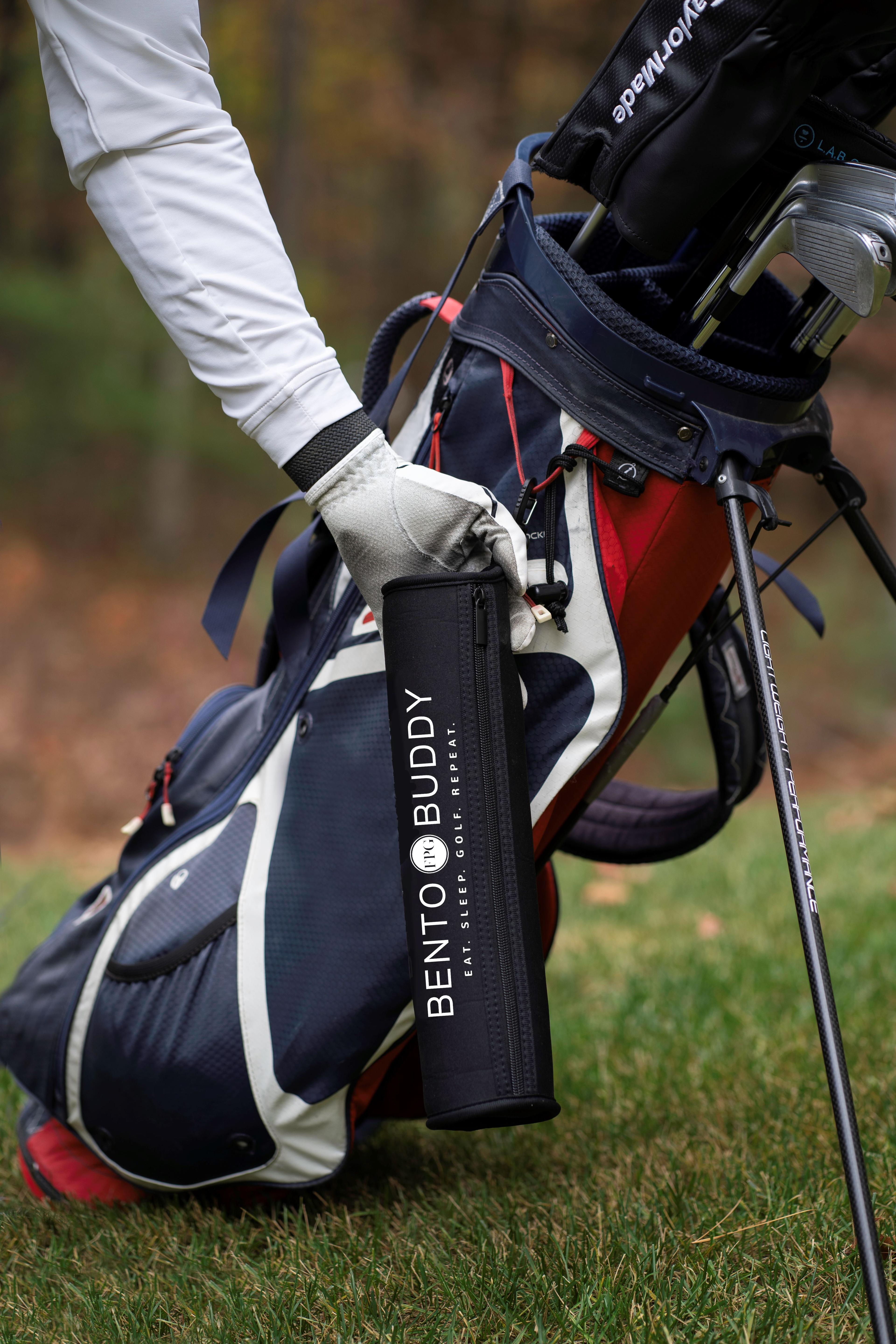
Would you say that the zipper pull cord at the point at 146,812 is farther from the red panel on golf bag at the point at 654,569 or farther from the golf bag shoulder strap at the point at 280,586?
the red panel on golf bag at the point at 654,569

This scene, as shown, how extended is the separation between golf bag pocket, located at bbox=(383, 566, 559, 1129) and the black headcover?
552 millimetres

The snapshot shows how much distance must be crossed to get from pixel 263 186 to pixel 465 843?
12.7 meters

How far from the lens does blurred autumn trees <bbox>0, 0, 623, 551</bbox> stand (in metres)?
12.9

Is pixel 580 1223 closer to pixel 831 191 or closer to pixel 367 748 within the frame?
pixel 367 748

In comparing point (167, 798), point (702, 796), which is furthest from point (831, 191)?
point (167, 798)

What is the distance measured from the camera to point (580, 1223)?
1.74 m

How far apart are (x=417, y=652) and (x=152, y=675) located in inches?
363

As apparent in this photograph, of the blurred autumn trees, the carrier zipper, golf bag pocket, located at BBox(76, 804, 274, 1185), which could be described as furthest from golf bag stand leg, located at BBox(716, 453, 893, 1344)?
the blurred autumn trees

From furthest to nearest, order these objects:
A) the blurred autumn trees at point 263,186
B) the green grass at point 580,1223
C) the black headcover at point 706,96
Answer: the blurred autumn trees at point 263,186 < the green grass at point 580,1223 < the black headcover at point 706,96

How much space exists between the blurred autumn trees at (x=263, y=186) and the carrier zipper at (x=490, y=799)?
11577 millimetres

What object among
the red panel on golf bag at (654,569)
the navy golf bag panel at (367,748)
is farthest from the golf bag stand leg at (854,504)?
the red panel on golf bag at (654,569)

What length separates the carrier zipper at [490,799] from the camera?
5.04ft

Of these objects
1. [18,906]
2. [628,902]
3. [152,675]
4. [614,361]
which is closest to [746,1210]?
[614,361]

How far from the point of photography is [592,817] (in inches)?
89.8
